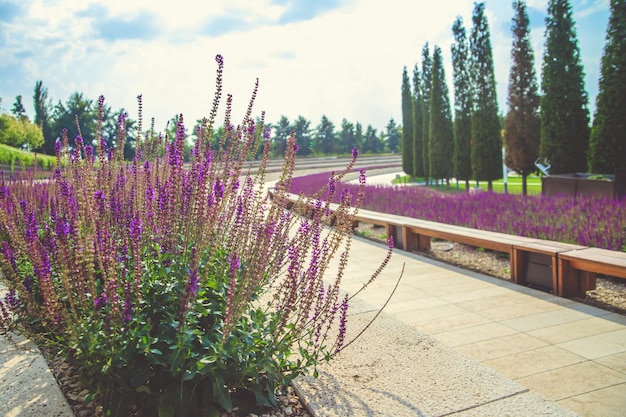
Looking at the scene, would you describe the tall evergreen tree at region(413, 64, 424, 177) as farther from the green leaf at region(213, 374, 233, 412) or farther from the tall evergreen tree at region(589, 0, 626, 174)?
the green leaf at region(213, 374, 233, 412)

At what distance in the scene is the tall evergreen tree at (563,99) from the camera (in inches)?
488

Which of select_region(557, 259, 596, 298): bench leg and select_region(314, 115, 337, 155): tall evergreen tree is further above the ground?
select_region(314, 115, 337, 155): tall evergreen tree

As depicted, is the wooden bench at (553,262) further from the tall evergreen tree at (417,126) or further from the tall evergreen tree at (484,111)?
the tall evergreen tree at (417,126)

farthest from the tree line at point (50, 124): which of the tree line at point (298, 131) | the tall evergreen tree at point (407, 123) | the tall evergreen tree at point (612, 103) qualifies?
the tall evergreen tree at point (612, 103)

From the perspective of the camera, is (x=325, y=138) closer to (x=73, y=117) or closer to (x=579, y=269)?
(x=73, y=117)

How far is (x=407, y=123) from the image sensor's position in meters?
25.1

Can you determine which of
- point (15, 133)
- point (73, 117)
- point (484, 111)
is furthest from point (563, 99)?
point (73, 117)

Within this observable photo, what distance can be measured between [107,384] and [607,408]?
238cm

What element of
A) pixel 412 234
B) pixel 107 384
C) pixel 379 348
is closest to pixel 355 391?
pixel 379 348

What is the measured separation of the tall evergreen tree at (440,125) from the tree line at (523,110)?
0.04 metres

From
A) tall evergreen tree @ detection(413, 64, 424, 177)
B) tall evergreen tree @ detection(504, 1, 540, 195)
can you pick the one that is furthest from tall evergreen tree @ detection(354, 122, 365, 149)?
tall evergreen tree @ detection(504, 1, 540, 195)

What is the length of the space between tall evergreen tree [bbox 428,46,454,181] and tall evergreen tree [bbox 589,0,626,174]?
8715 millimetres

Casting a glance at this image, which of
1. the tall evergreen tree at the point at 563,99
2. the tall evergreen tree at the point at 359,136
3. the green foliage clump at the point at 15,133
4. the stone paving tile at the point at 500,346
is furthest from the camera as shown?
the tall evergreen tree at the point at 359,136

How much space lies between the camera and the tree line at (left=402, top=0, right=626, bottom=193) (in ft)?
35.4
